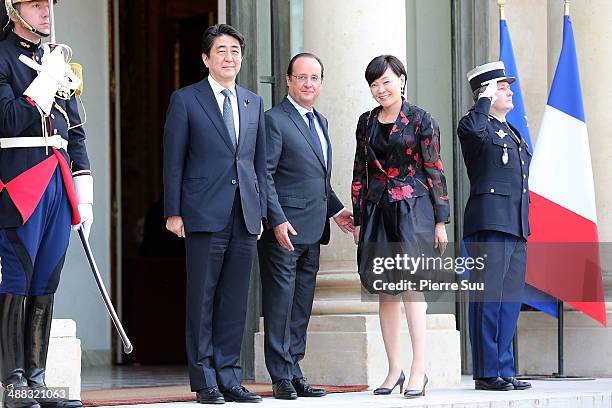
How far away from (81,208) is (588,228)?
13.4ft

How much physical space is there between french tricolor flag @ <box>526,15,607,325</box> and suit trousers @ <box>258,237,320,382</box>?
230cm

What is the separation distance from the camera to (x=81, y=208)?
6.39 m

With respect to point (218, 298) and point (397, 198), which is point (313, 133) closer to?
point (397, 198)

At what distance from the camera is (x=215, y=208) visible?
6.86 metres

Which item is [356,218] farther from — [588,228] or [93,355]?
[93,355]

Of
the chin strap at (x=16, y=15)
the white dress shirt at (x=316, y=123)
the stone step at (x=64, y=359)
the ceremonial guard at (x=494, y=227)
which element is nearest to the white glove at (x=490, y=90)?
the ceremonial guard at (x=494, y=227)

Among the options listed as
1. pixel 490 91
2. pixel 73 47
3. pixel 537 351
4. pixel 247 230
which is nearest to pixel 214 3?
pixel 73 47

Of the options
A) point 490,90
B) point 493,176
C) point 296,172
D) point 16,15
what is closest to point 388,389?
point 296,172

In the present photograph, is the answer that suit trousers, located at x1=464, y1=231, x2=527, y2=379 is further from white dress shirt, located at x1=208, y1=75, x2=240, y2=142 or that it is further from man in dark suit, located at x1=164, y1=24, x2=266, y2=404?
white dress shirt, located at x1=208, y1=75, x2=240, y2=142

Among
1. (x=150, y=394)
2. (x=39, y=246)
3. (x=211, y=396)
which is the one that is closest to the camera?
(x=39, y=246)

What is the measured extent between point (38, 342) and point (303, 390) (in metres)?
1.72

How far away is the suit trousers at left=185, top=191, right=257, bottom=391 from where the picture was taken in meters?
6.80

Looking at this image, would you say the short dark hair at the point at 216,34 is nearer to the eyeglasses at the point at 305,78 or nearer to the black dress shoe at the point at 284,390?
the eyeglasses at the point at 305,78

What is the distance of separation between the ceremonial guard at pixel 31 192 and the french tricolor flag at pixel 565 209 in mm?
3952
